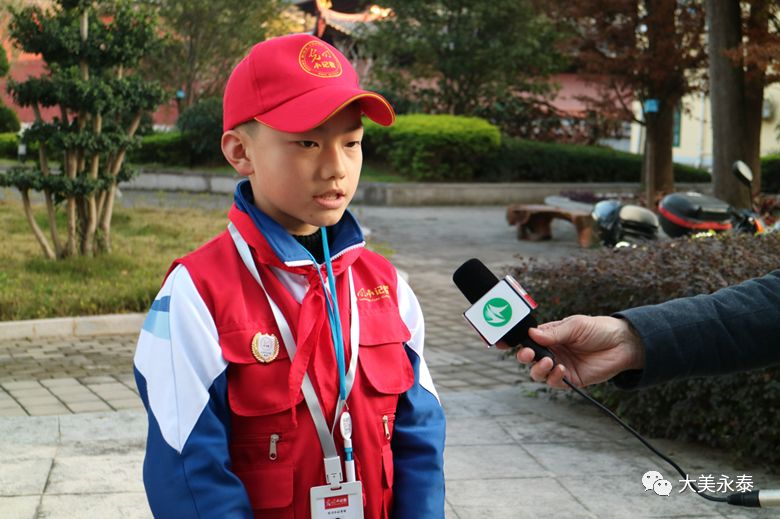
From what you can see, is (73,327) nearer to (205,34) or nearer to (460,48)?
(460,48)

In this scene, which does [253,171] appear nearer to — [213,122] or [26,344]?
[26,344]

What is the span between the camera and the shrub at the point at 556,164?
23.9 meters

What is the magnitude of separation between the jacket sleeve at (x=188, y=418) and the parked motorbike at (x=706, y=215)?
23.3ft

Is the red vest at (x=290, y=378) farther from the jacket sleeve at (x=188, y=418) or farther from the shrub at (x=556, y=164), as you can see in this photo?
the shrub at (x=556, y=164)

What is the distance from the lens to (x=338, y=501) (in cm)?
233

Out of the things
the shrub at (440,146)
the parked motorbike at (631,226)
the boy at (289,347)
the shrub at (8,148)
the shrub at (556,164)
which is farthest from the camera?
the shrub at (8,148)

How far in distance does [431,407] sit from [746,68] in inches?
487

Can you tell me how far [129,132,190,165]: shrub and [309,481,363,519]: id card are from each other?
24.5 meters

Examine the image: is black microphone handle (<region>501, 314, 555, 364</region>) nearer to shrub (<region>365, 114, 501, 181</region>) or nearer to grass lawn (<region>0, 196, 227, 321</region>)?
grass lawn (<region>0, 196, 227, 321</region>)

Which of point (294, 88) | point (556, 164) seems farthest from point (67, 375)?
point (556, 164)

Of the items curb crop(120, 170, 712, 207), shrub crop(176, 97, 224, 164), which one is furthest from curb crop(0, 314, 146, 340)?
shrub crop(176, 97, 224, 164)

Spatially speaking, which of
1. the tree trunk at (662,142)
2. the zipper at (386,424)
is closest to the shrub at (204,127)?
the tree trunk at (662,142)

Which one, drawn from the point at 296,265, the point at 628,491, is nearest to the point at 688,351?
the point at 296,265

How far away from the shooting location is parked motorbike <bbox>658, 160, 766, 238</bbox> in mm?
8727
